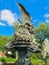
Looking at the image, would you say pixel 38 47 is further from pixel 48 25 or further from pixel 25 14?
pixel 48 25

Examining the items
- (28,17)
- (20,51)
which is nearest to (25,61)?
(20,51)

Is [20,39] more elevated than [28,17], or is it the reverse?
[28,17]

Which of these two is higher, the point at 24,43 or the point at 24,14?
the point at 24,14

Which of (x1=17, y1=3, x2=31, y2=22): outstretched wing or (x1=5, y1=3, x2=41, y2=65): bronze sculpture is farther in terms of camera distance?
(x1=17, y1=3, x2=31, y2=22): outstretched wing

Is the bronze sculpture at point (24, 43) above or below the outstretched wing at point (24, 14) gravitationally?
below

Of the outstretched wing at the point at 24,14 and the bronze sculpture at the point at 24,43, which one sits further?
the outstretched wing at the point at 24,14

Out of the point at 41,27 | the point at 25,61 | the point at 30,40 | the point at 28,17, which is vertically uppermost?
the point at 41,27

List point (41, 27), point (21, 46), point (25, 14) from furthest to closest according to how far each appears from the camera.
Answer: point (41, 27) → point (25, 14) → point (21, 46)

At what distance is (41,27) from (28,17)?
96.6 feet

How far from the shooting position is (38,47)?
2191 centimetres

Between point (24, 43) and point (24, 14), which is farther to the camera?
point (24, 14)

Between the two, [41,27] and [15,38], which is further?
[41,27]

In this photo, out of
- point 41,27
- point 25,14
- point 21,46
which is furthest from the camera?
point 41,27

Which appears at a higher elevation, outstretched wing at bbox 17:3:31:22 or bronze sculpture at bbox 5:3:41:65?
outstretched wing at bbox 17:3:31:22
